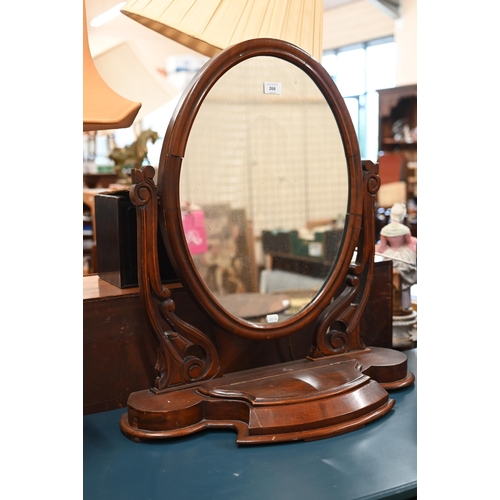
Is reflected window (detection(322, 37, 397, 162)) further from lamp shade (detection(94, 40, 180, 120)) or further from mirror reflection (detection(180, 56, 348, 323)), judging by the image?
mirror reflection (detection(180, 56, 348, 323))

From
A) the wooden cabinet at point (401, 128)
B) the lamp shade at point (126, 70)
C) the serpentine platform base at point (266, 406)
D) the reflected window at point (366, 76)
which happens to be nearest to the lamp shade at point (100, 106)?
the serpentine platform base at point (266, 406)

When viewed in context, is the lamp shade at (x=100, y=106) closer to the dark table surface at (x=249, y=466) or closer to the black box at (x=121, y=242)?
the black box at (x=121, y=242)

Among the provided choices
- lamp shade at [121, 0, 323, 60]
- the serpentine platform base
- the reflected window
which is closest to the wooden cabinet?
the reflected window

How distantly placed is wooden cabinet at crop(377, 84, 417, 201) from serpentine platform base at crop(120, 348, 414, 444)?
4.82 m

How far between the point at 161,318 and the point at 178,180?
0.17 m

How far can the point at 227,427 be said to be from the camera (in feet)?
2.39

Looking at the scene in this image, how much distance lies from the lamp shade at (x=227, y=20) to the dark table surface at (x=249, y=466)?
532 millimetres

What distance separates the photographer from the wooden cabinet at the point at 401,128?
551cm

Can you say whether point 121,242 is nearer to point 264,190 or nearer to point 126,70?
point 264,190

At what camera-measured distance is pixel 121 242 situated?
0.81m

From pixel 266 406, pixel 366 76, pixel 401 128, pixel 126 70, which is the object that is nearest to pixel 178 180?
pixel 266 406

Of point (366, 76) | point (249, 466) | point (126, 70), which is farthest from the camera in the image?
point (366, 76)

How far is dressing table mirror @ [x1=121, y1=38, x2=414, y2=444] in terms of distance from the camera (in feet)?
2.39
